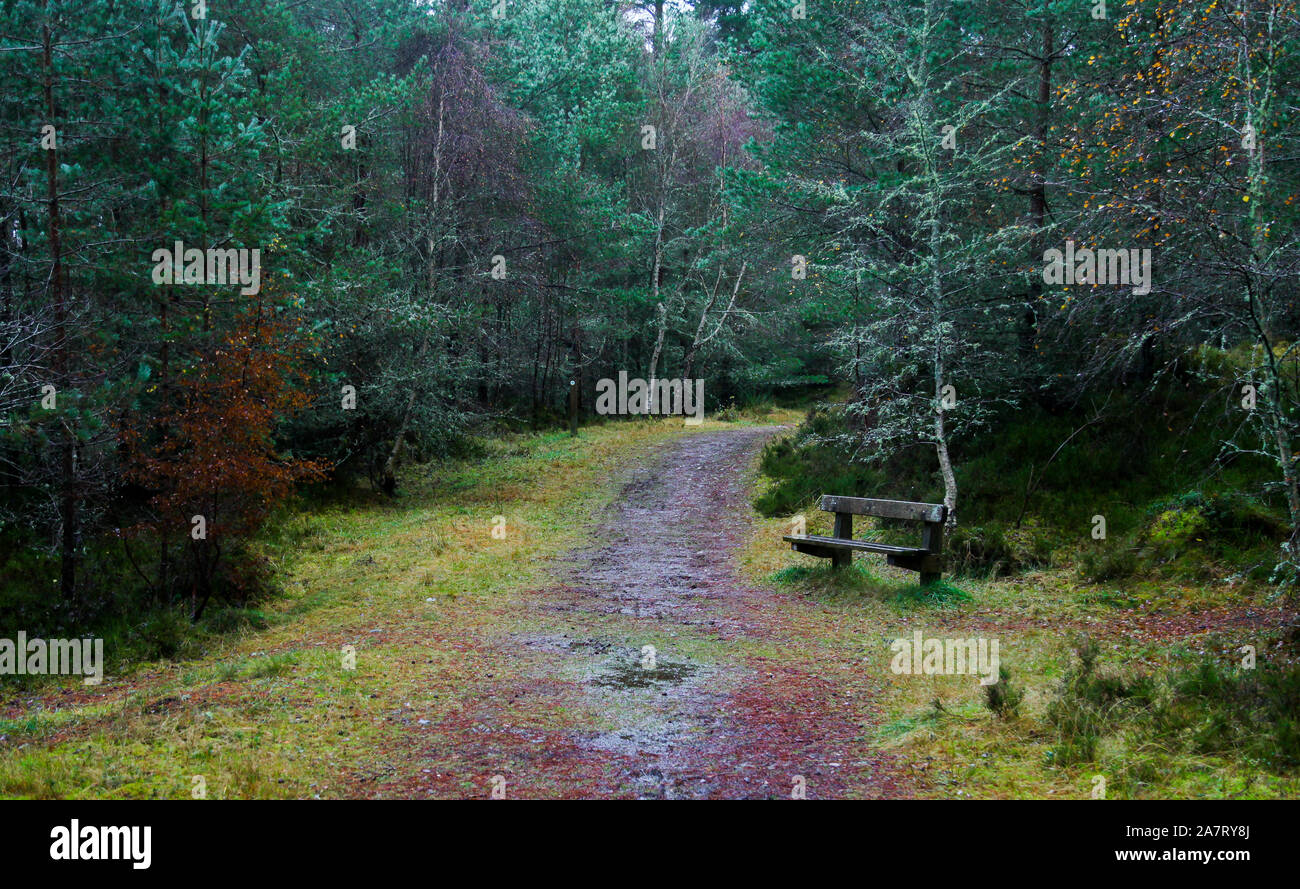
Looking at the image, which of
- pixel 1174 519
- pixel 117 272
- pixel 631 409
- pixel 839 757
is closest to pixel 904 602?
pixel 1174 519

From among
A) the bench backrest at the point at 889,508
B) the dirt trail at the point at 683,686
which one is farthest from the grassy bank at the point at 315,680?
the bench backrest at the point at 889,508

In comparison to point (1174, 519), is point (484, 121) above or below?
above

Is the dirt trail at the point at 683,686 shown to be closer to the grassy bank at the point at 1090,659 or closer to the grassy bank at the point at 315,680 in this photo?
the grassy bank at the point at 1090,659

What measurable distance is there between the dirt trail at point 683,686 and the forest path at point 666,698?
0.05 ft

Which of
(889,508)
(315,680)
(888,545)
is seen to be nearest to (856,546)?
(888,545)

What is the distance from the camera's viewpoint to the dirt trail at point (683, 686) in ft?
16.8

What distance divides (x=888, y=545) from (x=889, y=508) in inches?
16.8

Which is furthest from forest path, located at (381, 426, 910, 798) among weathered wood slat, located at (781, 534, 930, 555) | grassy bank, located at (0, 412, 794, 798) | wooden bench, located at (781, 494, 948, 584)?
wooden bench, located at (781, 494, 948, 584)

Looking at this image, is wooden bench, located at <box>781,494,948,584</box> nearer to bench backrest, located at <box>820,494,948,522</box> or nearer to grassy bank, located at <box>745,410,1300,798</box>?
bench backrest, located at <box>820,494,948,522</box>

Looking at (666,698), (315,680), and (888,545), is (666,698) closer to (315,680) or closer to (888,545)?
(315,680)
